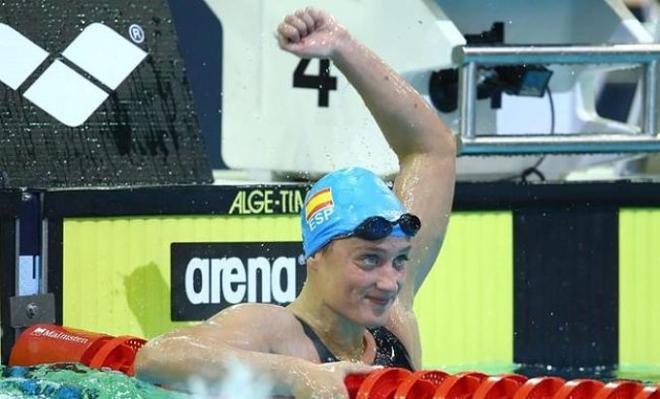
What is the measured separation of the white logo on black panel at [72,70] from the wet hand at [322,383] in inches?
66.8

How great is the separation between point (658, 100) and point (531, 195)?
18.5 inches

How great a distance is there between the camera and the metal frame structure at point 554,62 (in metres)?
4.58

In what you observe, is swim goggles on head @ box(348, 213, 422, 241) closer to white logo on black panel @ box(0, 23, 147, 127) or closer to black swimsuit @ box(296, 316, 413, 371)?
black swimsuit @ box(296, 316, 413, 371)

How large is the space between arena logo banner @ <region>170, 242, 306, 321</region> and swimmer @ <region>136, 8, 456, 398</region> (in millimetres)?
827

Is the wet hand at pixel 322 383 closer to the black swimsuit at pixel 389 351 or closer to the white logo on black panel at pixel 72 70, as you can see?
the black swimsuit at pixel 389 351

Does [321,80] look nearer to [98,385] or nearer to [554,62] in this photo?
[554,62]

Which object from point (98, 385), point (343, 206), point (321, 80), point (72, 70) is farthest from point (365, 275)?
point (321, 80)

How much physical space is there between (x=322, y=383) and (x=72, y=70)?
5.97ft

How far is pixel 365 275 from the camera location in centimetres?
317

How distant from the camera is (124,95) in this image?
4.46 meters

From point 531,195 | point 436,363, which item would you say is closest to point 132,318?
point 436,363

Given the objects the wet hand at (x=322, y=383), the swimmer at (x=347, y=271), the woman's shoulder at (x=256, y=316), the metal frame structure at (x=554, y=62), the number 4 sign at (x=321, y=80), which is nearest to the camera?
the wet hand at (x=322, y=383)

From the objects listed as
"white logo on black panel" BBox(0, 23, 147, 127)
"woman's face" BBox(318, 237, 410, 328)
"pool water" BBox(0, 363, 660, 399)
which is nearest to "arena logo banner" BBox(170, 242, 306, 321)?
"white logo on black panel" BBox(0, 23, 147, 127)

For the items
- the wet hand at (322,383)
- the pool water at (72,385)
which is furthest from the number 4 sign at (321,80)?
the wet hand at (322,383)
